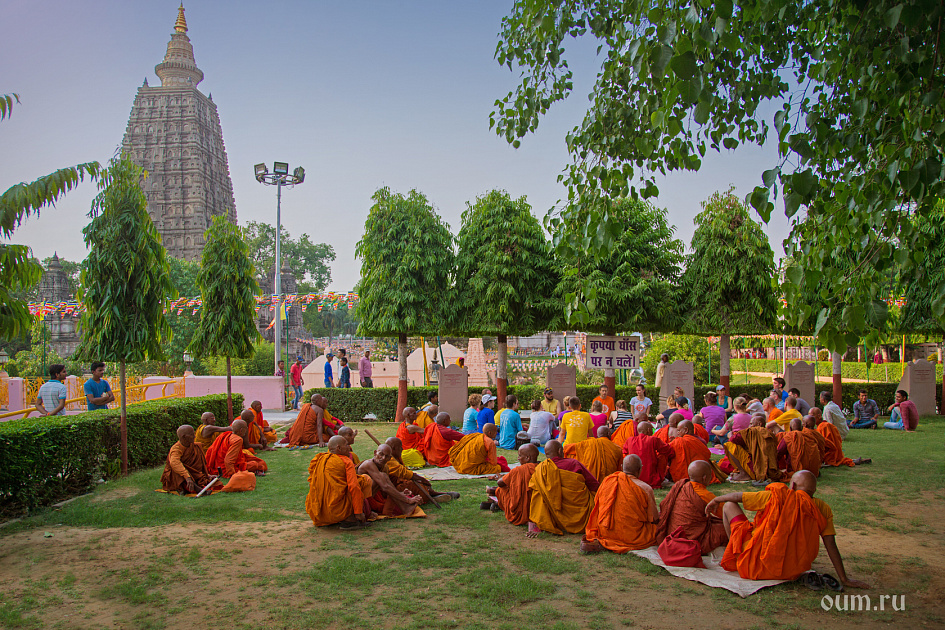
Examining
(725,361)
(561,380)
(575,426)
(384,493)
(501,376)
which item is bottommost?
(384,493)

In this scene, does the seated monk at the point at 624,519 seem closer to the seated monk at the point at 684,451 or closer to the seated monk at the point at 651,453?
the seated monk at the point at 651,453

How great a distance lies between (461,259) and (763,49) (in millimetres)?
13156

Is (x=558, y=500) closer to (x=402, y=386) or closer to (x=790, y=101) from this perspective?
(x=790, y=101)

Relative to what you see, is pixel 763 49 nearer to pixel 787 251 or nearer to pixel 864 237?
pixel 787 251

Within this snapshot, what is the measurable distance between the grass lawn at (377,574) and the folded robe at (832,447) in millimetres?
2486

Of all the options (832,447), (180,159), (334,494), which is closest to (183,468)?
(334,494)

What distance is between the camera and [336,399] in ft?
62.6

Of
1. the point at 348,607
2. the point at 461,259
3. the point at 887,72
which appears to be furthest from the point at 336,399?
the point at 887,72

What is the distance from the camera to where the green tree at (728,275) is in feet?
56.4

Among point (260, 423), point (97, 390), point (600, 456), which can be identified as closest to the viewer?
point (600, 456)

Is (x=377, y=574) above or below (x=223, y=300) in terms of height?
below

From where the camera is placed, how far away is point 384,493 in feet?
27.4

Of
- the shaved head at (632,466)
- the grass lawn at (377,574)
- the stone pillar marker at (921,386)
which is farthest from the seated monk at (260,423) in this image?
the stone pillar marker at (921,386)

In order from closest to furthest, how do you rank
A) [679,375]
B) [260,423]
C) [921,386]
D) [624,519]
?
1. [624,519]
2. [260,423]
3. [679,375]
4. [921,386]
